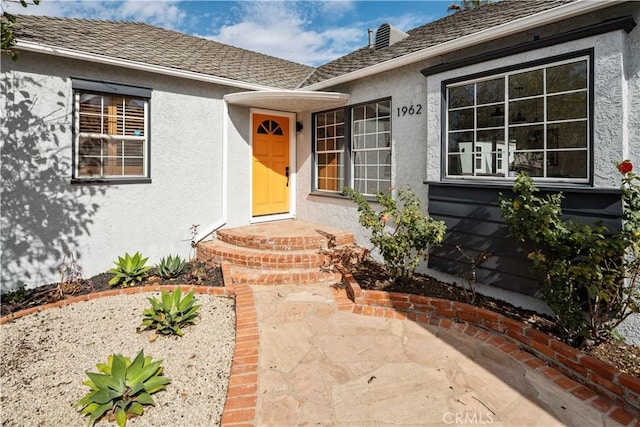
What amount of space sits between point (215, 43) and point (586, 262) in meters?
10.3

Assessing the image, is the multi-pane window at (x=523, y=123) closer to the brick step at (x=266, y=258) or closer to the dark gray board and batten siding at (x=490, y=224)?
the dark gray board and batten siding at (x=490, y=224)

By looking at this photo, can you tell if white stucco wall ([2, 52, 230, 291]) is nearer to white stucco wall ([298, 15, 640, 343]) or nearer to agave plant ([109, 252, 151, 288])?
agave plant ([109, 252, 151, 288])

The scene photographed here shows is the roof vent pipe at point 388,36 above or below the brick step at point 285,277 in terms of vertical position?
above

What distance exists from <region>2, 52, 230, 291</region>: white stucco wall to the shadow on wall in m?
0.01

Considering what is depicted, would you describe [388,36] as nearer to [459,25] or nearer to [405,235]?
[459,25]

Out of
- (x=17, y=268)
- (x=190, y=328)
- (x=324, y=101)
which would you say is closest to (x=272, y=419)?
(x=190, y=328)

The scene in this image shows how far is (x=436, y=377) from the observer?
321 centimetres

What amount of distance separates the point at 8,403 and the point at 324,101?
666cm

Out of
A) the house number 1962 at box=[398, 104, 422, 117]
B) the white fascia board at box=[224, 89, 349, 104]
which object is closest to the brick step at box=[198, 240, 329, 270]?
the house number 1962 at box=[398, 104, 422, 117]

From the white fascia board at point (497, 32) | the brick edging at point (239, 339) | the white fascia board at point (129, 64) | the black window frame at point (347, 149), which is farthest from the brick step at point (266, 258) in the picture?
the white fascia board at point (497, 32)

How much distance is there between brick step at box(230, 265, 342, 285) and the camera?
5.63m

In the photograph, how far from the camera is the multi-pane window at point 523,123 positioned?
4.15 metres

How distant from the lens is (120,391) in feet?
8.87

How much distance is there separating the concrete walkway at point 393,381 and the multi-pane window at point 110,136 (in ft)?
13.6
